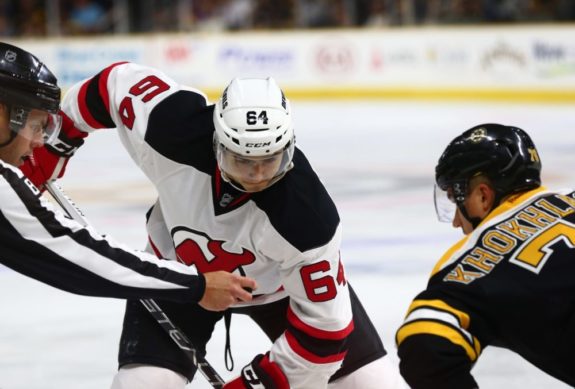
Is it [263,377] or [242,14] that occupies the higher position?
[263,377]

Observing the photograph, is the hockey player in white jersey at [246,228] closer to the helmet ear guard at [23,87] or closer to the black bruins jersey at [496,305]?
the helmet ear guard at [23,87]

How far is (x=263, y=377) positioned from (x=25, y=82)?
78 cm

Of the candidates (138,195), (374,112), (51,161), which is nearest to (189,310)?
(51,161)

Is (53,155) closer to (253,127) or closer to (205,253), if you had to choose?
(205,253)

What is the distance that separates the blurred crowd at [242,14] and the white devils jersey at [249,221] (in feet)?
28.8

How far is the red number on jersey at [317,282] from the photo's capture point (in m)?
2.19

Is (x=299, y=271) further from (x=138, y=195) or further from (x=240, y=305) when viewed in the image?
(x=138, y=195)

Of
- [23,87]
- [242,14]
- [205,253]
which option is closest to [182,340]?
[205,253]

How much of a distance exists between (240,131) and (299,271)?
323 mm

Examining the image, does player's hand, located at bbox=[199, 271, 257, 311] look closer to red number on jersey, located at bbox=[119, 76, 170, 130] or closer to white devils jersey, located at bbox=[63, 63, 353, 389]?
white devils jersey, located at bbox=[63, 63, 353, 389]

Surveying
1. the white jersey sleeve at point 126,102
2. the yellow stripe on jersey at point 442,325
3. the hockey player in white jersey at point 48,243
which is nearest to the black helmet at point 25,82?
the hockey player in white jersey at point 48,243

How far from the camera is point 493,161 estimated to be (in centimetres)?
192

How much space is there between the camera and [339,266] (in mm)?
2258

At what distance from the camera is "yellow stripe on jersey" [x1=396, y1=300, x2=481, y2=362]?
5.41ft
